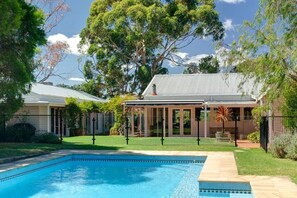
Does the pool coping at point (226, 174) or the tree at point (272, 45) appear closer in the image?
the pool coping at point (226, 174)

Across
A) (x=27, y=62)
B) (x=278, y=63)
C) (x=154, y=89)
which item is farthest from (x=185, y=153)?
(x=154, y=89)

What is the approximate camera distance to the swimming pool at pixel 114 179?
1117cm

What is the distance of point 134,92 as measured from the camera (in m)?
46.5

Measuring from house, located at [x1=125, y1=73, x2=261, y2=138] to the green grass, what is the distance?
12588mm

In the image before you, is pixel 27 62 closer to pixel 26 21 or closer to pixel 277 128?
pixel 26 21

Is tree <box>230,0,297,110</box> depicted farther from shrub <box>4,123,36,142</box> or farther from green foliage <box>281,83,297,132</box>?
shrub <box>4,123,36,142</box>

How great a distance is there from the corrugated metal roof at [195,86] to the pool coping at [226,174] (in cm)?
1458

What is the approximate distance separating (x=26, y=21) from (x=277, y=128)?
1345 centimetres

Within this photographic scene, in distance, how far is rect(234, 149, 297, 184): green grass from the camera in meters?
11.7

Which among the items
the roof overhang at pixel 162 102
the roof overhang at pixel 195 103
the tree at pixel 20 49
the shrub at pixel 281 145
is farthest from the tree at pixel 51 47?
the shrub at pixel 281 145

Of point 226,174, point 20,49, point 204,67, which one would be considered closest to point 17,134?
point 20,49

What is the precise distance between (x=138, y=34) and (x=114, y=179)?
2815 cm

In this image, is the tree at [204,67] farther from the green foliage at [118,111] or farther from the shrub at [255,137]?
the shrub at [255,137]

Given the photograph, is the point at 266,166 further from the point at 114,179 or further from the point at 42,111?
the point at 42,111
